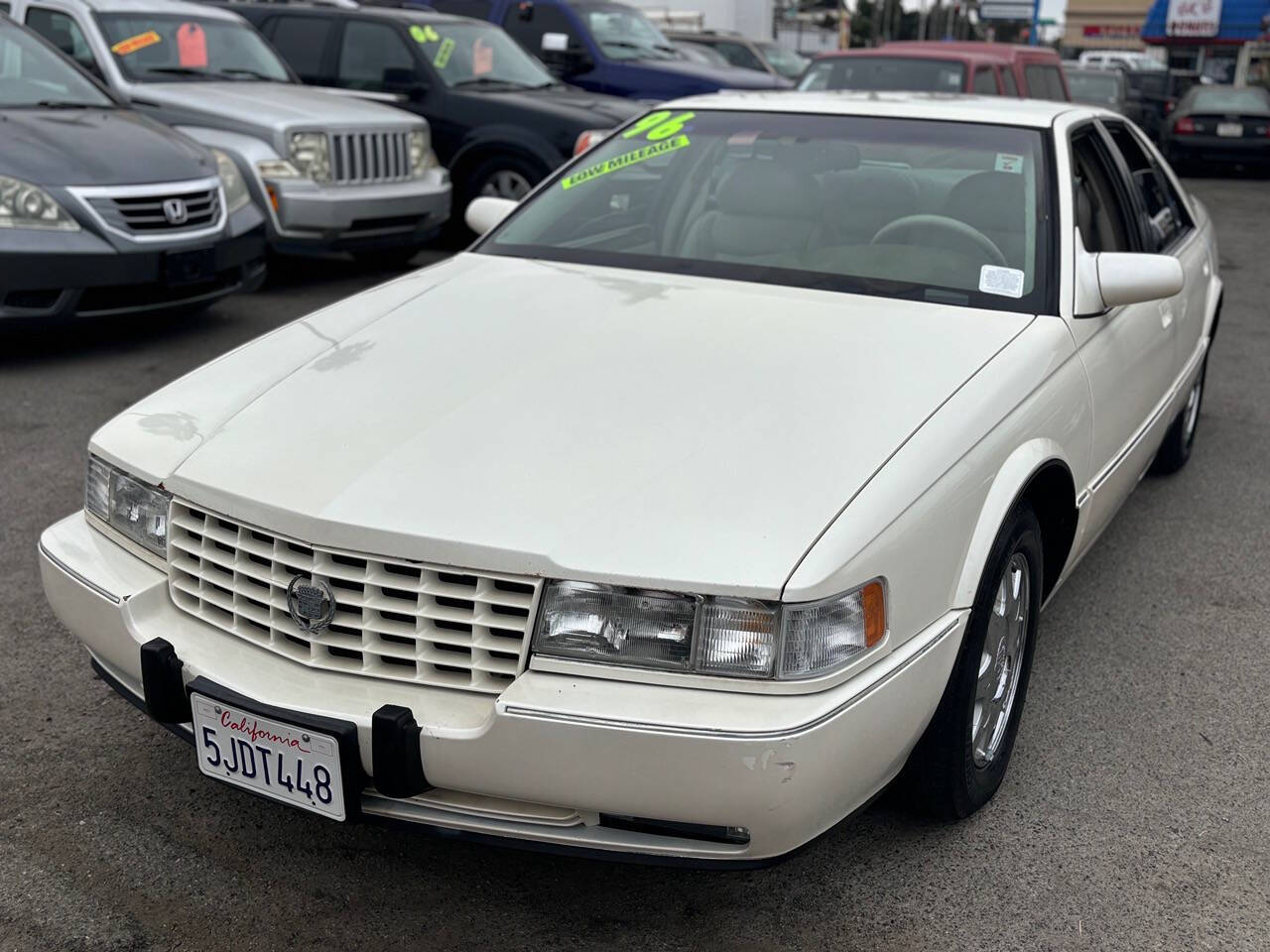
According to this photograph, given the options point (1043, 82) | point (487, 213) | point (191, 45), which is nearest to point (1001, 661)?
point (487, 213)

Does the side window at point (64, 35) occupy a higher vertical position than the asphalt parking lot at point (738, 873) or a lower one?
higher

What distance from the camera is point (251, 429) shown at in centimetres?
265

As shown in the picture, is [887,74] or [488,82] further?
[887,74]

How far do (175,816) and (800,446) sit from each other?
154cm

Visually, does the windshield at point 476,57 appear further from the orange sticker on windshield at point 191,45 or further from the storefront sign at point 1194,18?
the storefront sign at point 1194,18

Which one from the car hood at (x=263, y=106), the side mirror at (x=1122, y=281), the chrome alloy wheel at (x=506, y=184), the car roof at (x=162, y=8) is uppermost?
the car roof at (x=162, y=8)

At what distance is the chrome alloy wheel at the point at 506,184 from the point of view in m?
9.16

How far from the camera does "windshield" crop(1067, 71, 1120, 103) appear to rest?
52.7ft

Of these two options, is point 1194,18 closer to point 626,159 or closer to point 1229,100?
point 1229,100

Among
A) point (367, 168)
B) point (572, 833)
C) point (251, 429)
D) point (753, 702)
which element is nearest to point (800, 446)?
point (753, 702)

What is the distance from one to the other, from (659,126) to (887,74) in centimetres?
673

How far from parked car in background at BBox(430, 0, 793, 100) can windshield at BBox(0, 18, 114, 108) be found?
192 inches

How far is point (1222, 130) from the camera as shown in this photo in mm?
17047

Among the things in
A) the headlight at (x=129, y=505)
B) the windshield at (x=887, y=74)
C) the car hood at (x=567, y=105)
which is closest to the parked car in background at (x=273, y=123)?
the car hood at (x=567, y=105)
